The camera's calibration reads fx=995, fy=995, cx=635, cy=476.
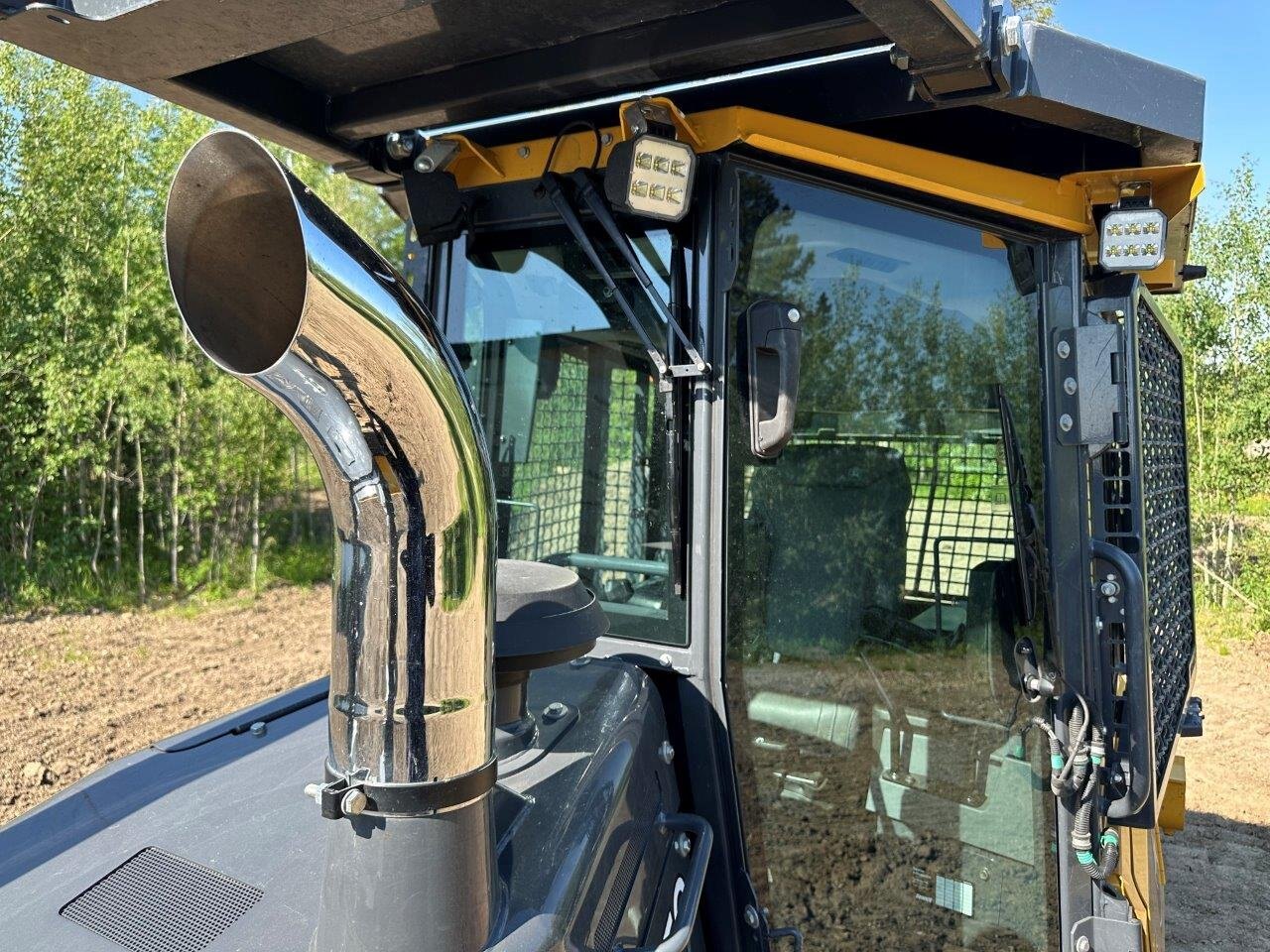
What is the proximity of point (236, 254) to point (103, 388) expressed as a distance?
1009cm

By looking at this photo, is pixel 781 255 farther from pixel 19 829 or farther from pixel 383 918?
pixel 19 829

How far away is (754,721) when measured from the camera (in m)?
1.94

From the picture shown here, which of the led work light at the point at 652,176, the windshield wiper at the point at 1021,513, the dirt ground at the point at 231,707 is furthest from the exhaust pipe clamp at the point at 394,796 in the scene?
the dirt ground at the point at 231,707

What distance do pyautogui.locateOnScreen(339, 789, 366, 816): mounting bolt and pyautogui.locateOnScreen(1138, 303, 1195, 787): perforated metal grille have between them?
6.68 feet

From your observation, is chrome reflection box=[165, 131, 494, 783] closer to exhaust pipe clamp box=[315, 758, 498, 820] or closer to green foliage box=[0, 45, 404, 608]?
exhaust pipe clamp box=[315, 758, 498, 820]

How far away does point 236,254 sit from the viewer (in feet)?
3.54

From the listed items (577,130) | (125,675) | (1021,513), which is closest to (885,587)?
(1021,513)

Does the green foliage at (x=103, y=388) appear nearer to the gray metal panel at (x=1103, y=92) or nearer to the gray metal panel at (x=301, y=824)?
the gray metal panel at (x=301, y=824)

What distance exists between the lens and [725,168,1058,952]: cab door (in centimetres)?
194

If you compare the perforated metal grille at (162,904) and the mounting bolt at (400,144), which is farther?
the mounting bolt at (400,144)

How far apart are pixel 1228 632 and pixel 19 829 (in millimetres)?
10467

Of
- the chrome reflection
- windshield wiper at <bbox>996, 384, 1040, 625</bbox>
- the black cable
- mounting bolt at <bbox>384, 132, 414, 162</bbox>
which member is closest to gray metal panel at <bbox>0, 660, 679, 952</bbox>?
the chrome reflection

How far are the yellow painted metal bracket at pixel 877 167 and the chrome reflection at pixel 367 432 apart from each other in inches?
35.4

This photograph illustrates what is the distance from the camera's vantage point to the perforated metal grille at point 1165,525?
278 centimetres
